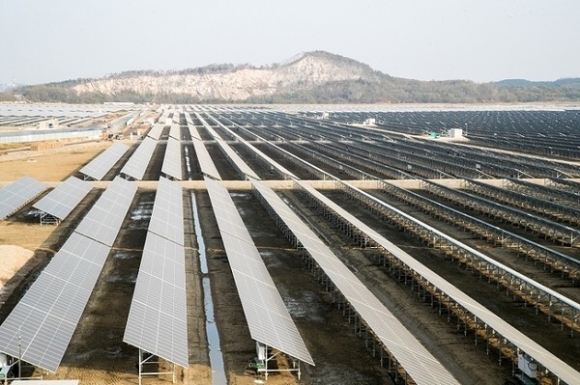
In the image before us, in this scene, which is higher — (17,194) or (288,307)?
(17,194)

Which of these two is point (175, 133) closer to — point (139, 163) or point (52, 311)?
point (139, 163)

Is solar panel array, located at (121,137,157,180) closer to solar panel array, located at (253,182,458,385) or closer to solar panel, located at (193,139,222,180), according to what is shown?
solar panel, located at (193,139,222,180)

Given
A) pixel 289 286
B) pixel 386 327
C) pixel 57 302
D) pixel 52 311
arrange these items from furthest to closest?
pixel 289 286, pixel 57 302, pixel 52 311, pixel 386 327

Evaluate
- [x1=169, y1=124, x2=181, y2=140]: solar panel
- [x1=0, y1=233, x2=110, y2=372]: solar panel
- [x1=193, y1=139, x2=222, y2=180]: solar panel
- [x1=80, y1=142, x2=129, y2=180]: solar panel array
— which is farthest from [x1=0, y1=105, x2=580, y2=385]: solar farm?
[x1=169, y1=124, x2=181, y2=140]: solar panel

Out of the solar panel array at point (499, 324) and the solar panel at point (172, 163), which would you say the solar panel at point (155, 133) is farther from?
the solar panel array at point (499, 324)

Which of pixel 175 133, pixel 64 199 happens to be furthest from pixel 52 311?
pixel 175 133

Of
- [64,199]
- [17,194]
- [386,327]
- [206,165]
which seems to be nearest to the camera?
[386,327]
